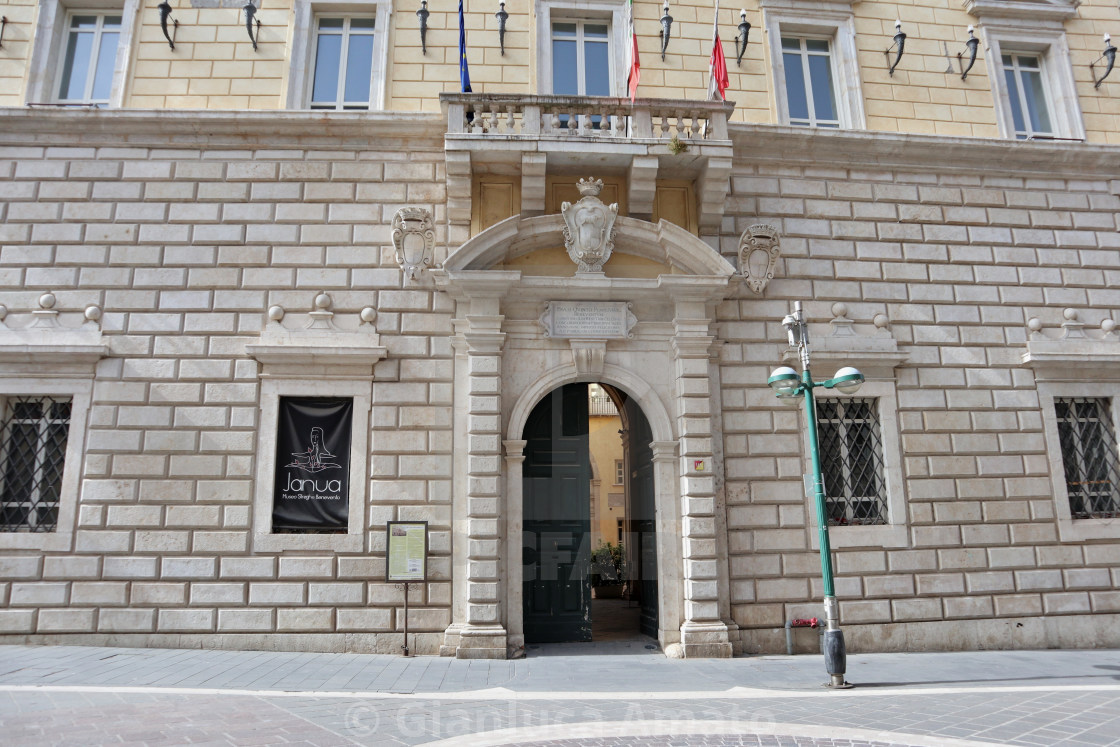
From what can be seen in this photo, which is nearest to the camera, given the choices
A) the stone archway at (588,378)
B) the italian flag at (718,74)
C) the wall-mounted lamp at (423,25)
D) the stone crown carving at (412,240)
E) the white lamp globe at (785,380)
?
the white lamp globe at (785,380)

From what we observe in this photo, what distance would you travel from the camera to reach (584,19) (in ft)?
41.1

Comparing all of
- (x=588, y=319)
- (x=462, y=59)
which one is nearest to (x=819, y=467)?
(x=588, y=319)

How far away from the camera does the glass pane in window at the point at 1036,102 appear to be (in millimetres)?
13000

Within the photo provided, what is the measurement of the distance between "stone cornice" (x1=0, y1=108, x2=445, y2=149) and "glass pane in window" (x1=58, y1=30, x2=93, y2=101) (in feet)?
3.37

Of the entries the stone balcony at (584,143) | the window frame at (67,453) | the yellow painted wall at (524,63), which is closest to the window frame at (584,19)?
the yellow painted wall at (524,63)

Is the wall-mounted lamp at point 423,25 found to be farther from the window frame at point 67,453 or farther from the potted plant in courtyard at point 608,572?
the potted plant in courtyard at point 608,572

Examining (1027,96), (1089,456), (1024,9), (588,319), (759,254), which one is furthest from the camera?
(1027,96)

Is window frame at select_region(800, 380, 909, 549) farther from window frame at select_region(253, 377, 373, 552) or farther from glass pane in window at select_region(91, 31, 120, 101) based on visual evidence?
glass pane in window at select_region(91, 31, 120, 101)

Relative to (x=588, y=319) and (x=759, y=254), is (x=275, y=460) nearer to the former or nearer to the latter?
(x=588, y=319)

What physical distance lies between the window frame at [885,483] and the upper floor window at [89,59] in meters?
12.5

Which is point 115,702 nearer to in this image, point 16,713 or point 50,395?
point 16,713

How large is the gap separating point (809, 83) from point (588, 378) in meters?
6.74

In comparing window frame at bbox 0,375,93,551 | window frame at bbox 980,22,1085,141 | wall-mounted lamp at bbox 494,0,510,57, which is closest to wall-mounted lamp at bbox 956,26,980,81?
window frame at bbox 980,22,1085,141

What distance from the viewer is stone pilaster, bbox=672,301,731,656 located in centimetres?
988
